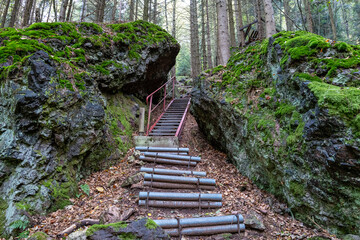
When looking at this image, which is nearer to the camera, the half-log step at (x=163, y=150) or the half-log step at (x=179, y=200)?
the half-log step at (x=179, y=200)

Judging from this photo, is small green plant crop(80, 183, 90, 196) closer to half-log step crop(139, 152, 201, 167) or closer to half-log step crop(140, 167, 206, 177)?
half-log step crop(140, 167, 206, 177)

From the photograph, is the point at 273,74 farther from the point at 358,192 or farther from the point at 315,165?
the point at 358,192

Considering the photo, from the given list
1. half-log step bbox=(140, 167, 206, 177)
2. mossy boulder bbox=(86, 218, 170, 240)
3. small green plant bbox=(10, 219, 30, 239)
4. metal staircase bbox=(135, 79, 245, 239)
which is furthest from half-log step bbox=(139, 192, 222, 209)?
small green plant bbox=(10, 219, 30, 239)

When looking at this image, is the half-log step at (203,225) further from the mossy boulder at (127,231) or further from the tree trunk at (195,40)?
the tree trunk at (195,40)

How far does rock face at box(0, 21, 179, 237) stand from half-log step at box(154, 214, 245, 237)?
2302 mm

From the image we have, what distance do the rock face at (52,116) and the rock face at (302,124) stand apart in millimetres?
3836

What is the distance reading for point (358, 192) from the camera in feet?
9.23

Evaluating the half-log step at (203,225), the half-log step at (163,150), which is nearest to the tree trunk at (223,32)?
the half-log step at (163,150)

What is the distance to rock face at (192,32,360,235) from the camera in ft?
9.82

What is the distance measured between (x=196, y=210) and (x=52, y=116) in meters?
3.74

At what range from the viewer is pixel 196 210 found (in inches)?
155

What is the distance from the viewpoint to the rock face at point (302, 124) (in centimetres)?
299

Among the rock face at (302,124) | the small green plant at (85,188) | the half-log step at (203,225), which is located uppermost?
the rock face at (302,124)

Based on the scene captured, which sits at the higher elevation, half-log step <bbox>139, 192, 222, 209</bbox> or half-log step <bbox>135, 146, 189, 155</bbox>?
half-log step <bbox>135, 146, 189, 155</bbox>
